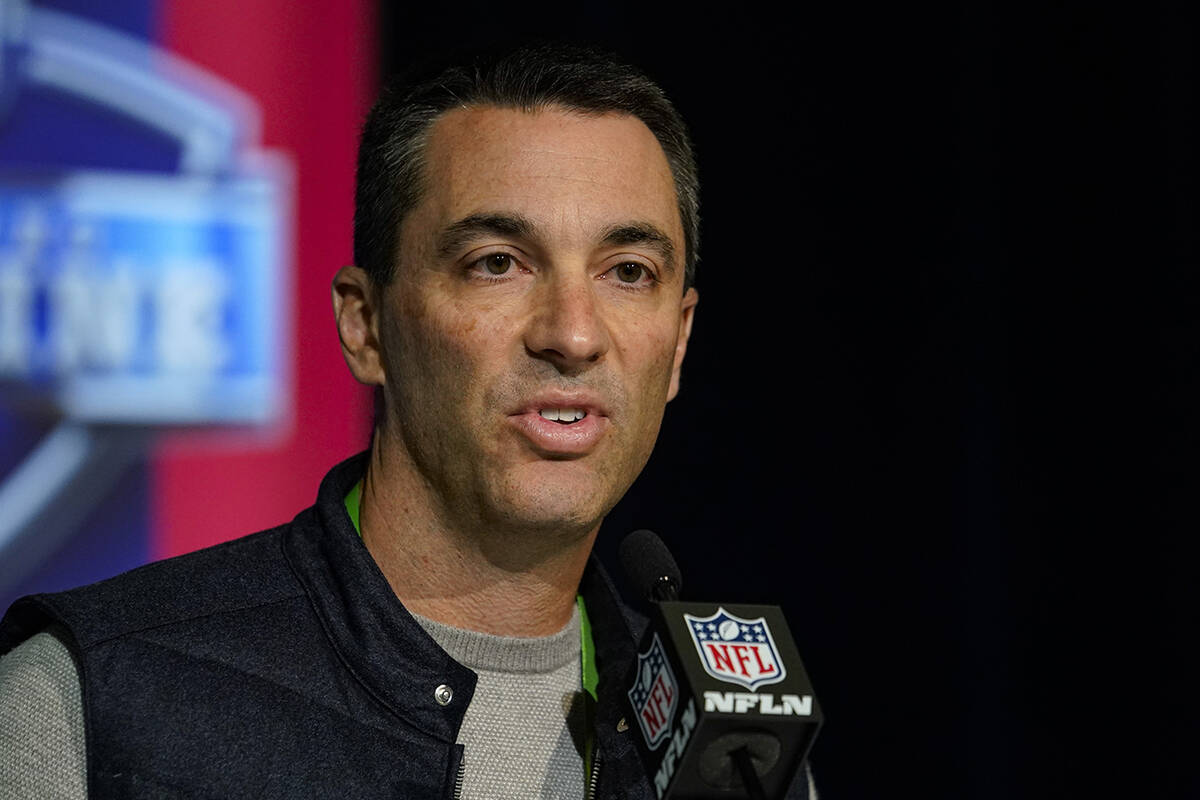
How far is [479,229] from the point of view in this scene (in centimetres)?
162

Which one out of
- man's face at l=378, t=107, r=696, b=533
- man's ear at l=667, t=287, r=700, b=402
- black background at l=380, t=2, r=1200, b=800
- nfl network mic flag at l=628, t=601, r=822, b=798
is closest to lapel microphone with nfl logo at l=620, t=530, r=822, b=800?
nfl network mic flag at l=628, t=601, r=822, b=798

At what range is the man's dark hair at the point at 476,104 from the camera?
1718 mm

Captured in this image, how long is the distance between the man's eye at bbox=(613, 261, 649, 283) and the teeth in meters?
0.18

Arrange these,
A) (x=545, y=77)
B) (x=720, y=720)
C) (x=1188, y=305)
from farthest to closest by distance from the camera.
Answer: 1. (x=1188, y=305)
2. (x=545, y=77)
3. (x=720, y=720)

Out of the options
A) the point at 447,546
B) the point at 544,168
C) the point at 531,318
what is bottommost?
the point at 447,546

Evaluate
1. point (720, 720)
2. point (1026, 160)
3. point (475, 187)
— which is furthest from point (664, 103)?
point (1026, 160)

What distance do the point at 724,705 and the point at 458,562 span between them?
1.77ft

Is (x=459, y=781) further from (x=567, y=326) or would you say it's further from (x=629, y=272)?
(x=629, y=272)

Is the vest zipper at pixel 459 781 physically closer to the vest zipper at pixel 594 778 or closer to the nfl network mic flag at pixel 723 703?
the vest zipper at pixel 594 778

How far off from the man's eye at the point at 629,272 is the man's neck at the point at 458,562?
0.30m

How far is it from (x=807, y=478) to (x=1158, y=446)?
74 centimetres

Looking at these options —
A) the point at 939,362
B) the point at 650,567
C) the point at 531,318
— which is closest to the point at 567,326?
the point at 531,318

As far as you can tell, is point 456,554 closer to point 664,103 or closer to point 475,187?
point 475,187

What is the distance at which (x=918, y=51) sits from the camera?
10.3ft
